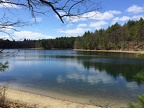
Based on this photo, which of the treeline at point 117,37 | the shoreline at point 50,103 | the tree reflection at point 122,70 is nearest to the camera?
the shoreline at point 50,103

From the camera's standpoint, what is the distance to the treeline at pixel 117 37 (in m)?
99.3

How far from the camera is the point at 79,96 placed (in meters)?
17.1

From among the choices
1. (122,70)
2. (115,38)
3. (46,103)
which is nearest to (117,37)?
(115,38)

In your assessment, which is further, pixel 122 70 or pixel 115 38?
pixel 115 38

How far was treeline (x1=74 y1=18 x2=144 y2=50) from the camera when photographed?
99312mm

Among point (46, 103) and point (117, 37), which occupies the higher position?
point (117, 37)

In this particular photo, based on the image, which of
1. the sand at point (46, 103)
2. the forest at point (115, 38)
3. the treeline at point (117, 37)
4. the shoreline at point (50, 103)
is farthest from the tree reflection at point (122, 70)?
the treeline at point (117, 37)

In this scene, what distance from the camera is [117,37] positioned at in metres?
117

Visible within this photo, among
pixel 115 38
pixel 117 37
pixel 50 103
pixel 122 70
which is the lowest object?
pixel 122 70

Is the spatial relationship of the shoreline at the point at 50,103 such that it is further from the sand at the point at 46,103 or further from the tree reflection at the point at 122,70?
the tree reflection at the point at 122,70

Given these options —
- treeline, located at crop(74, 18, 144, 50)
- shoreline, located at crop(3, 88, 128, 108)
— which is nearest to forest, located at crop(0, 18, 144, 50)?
treeline, located at crop(74, 18, 144, 50)

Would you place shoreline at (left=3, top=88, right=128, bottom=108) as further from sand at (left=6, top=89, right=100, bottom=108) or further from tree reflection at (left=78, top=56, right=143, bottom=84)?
tree reflection at (left=78, top=56, right=143, bottom=84)

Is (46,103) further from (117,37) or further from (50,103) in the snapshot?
(117,37)

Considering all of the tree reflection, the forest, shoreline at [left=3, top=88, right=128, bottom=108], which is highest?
the forest
